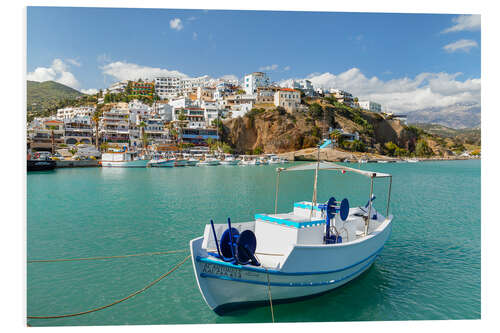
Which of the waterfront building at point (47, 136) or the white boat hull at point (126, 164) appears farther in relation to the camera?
the waterfront building at point (47, 136)

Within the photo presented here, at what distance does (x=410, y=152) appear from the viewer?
2783 inches

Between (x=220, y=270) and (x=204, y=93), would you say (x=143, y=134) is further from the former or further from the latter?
(x=220, y=270)

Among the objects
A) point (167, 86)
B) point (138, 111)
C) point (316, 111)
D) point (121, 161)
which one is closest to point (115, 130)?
point (138, 111)

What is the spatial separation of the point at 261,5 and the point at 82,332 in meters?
6.00

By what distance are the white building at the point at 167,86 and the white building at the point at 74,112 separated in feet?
57.5

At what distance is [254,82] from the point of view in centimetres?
7094

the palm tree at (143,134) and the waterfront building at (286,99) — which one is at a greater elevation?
the waterfront building at (286,99)

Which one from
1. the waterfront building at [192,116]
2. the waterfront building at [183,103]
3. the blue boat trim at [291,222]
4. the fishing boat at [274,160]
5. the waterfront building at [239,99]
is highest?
the waterfront building at [239,99]

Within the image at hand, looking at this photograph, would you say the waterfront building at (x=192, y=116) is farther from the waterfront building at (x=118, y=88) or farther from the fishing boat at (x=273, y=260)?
the fishing boat at (x=273, y=260)

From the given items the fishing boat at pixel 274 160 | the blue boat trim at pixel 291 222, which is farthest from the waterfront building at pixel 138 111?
the blue boat trim at pixel 291 222

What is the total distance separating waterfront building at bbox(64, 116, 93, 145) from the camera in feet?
163

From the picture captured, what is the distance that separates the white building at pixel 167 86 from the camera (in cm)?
7925
